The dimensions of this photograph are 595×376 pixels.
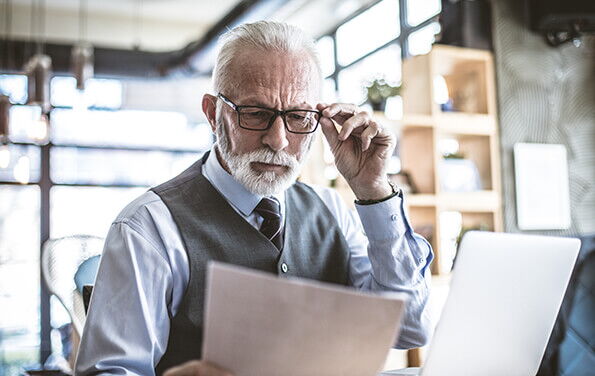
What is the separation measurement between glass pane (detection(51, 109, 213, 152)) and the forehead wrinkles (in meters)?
6.72

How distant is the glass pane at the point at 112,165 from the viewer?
7.71 meters

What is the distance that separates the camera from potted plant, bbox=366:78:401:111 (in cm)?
404

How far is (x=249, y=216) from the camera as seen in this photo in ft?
5.18

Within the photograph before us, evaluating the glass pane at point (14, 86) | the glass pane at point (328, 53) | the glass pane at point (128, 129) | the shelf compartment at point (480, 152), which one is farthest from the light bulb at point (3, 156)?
the glass pane at point (328, 53)

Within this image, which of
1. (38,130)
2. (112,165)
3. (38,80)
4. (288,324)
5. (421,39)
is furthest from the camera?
(112,165)

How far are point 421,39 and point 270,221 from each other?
512 cm

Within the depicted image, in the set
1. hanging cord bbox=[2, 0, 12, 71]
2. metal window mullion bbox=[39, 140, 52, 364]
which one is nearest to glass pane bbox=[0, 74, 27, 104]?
hanging cord bbox=[2, 0, 12, 71]

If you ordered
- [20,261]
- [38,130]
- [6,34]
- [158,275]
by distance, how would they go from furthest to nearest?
[6,34], [20,261], [38,130], [158,275]

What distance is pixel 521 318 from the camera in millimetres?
1233

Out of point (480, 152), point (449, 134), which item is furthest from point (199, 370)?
point (480, 152)

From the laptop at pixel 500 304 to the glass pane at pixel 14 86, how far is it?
24.9ft

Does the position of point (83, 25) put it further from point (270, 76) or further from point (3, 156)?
point (270, 76)

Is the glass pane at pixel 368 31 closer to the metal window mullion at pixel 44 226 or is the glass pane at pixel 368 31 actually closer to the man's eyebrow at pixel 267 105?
the metal window mullion at pixel 44 226

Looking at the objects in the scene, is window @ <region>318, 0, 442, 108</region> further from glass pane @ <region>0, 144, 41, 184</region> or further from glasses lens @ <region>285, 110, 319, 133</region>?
glasses lens @ <region>285, 110, 319, 133</region>
